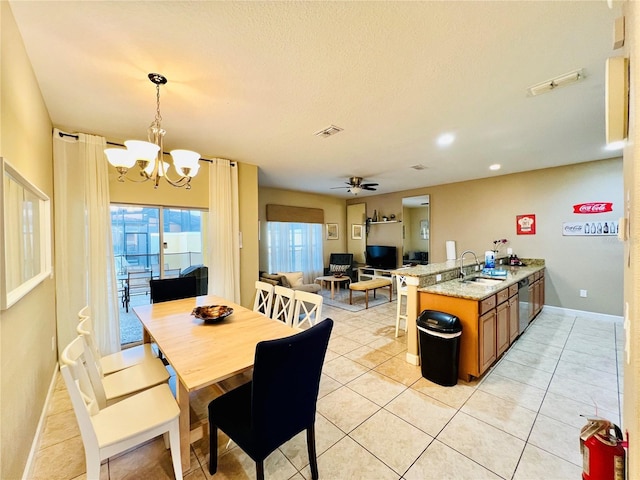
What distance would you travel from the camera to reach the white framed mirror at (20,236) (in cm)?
132

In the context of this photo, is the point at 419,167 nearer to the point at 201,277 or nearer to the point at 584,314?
the point at 584,314

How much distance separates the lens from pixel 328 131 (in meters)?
3.04

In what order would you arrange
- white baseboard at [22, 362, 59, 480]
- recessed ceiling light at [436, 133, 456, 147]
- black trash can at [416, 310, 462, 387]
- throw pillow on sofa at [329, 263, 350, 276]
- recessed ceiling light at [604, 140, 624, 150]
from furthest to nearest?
1. throw pillow on sofa at [329, 263, 350, 276]
2. recessed ceiling light at [436, 133, 456, 147]
3. black trash can at [416, 310, 462, 387]
4. white baseboard at [22, 362, 59, 480]
5. recessed ceiling light at [604, 140, 624, 150]

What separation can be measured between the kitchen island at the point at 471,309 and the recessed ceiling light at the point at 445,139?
168cm

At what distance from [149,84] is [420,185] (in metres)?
5.64

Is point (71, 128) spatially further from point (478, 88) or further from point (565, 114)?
point (565, 114)

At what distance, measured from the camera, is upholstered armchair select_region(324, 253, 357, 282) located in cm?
750

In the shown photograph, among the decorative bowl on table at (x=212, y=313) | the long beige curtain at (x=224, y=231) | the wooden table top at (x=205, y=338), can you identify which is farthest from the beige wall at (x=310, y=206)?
the decorative bowl on table at (x=212, y=313)

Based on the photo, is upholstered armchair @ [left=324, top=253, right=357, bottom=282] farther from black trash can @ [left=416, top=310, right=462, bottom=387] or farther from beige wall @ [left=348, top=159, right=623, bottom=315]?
black trash can @ [left=416, top=310, right=462, bottom=387]

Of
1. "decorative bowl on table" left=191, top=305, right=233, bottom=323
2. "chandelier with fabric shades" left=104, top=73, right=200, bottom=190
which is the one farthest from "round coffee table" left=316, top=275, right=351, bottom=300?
"chandelier with fabric shades" left=104, top=73, right=200, bottom=190

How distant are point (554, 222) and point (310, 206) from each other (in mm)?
5332

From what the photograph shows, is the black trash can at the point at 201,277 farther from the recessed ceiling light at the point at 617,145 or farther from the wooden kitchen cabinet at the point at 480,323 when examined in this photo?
the recessed ceiling light at the point at 617,145

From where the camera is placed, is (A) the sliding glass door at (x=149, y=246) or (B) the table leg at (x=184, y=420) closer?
(B) the table leg at (x=184, y=420)

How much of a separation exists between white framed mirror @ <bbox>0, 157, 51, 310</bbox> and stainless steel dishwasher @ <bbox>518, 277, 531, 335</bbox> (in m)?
4.86
